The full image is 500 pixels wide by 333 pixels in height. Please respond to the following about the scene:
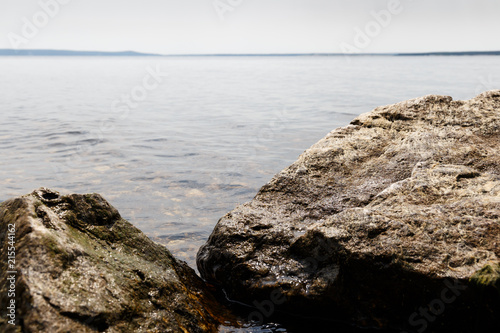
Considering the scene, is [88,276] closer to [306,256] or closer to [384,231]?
[306,256]

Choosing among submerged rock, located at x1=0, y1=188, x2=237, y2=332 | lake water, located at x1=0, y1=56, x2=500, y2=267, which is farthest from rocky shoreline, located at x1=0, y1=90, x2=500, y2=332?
lake water, located at x1=0, y1=56, x2=500, y2=267

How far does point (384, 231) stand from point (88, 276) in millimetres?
2607

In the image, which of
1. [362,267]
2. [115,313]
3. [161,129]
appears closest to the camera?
[115,313]

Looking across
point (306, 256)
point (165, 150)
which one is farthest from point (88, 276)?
point (165, 150)

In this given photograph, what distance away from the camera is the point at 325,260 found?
4.40 meters

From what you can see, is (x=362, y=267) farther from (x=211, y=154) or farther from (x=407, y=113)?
(x=211, y=154)

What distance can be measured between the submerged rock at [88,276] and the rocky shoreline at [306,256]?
0.01 m

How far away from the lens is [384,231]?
4238 mm

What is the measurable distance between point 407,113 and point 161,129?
13119mm

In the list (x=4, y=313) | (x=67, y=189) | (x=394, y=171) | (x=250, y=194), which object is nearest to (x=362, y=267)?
(x=394, y=171)

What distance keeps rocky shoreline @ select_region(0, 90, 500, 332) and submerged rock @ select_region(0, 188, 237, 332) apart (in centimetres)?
1

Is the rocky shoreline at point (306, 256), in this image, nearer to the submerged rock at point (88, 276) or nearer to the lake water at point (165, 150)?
the submerged rock at point (88, 276)

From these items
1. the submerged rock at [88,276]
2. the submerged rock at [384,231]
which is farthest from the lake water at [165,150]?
the submerged rock at [88,276]

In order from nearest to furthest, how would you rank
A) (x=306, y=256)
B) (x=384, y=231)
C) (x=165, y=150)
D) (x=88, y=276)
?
1. (x=88, y=276)
2. (x=384, y=231)
3. (x=306, y=256)
4. (x=165, y=150)
